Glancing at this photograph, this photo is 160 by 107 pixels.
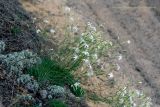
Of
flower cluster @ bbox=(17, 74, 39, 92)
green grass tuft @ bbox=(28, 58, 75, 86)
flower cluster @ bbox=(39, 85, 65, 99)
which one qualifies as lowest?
flower cluster @ bbox=(39, 85, 65, 99)

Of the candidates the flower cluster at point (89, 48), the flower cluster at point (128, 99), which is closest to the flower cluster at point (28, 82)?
the flower cluster at point (89, 48)

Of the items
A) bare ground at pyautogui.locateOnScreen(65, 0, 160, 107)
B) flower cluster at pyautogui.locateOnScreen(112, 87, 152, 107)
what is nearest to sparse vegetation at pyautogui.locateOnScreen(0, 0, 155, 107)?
flower cluster at pyautogui.locateOnScreen(112, 87, 152, 107)

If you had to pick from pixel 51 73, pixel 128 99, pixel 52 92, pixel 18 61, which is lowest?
pixel 128 99

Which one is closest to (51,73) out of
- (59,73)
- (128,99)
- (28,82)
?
(59,73)

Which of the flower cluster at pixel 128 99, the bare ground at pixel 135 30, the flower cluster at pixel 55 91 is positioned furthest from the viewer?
the bare ground at pixel 135 30

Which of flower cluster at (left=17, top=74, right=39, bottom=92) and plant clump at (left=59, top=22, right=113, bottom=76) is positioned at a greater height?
plant clump at (left=59, top=22, right=113, bottom=76)

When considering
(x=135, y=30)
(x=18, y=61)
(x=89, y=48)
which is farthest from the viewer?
(x=135, y=30)

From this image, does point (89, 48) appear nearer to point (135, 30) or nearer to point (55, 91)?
point (55, 91)

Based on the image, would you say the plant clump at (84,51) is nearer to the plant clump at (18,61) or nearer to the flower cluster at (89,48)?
the flower cluster at (89,48)

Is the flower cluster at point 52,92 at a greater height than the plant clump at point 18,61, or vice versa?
the plant clump at point 18,61

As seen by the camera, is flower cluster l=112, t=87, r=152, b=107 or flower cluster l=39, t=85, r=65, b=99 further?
flower cluster l=112, t=87, r=152, b=107

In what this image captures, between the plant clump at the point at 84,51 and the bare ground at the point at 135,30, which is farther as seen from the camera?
the bare ground at the point at 135,30

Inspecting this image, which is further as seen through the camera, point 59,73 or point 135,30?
point 135,30

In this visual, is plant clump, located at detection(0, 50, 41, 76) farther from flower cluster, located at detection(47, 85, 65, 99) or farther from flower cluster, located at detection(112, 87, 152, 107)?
flower cluster, located at detection(112, 87, 152, 107)
